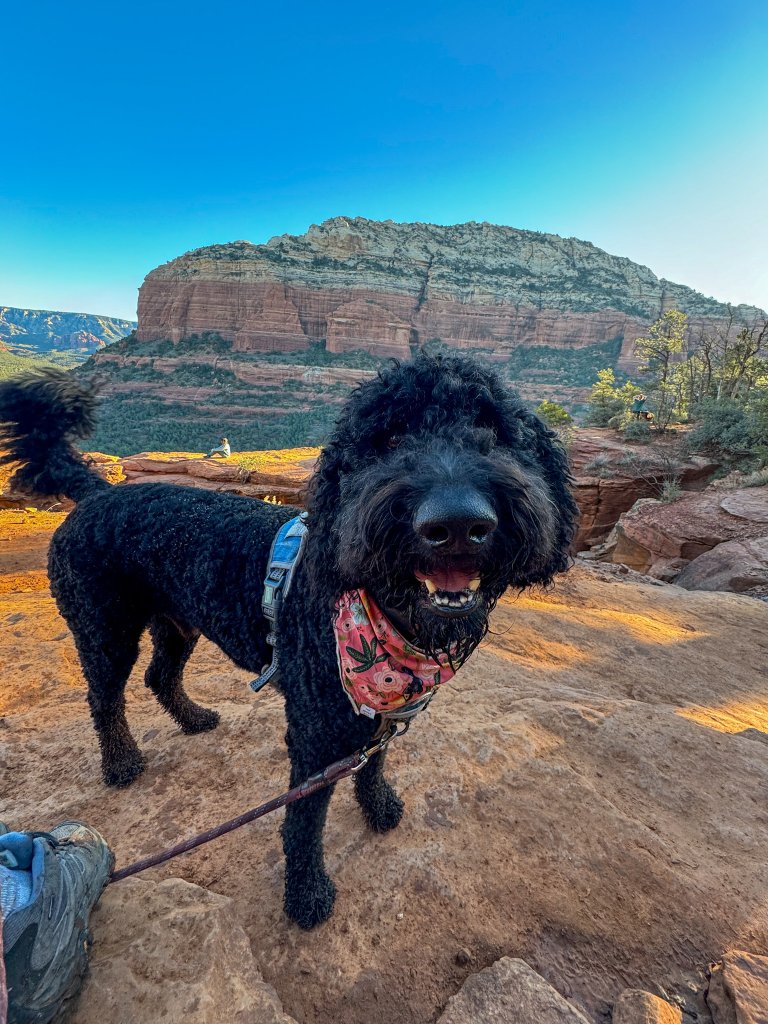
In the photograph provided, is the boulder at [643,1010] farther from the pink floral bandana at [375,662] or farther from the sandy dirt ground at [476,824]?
the pink floral bandana at [375,662]

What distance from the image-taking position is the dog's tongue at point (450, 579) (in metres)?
1.30

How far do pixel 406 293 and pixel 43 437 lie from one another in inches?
3214

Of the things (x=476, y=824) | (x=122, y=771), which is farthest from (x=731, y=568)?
(x=122, y=771)

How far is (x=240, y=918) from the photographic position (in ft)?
5.66

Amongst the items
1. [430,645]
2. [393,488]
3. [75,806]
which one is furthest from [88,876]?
[393,488]

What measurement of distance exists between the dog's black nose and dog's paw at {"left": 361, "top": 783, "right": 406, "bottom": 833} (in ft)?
4.96

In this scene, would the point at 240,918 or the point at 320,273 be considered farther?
the point at 320,273

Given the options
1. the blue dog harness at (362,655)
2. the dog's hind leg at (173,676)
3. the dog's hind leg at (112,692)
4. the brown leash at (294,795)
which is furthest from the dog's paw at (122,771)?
the blue dog harness at (362,655)

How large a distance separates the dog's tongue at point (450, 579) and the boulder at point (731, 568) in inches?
332

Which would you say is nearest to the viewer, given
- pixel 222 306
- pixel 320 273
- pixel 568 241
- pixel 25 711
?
pixel 25 711

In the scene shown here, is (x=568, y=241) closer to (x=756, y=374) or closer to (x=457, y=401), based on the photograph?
(x=756, y=374)

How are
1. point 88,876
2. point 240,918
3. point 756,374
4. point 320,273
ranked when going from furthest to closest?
point 320,273 < point 756,374 < point 240,918 < point 88,876

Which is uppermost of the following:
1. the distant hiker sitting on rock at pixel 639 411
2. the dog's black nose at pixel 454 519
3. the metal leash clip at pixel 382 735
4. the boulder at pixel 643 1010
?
the distant hiker sitting on rock at pixel 639 411

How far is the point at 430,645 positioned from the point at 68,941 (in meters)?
1.34
